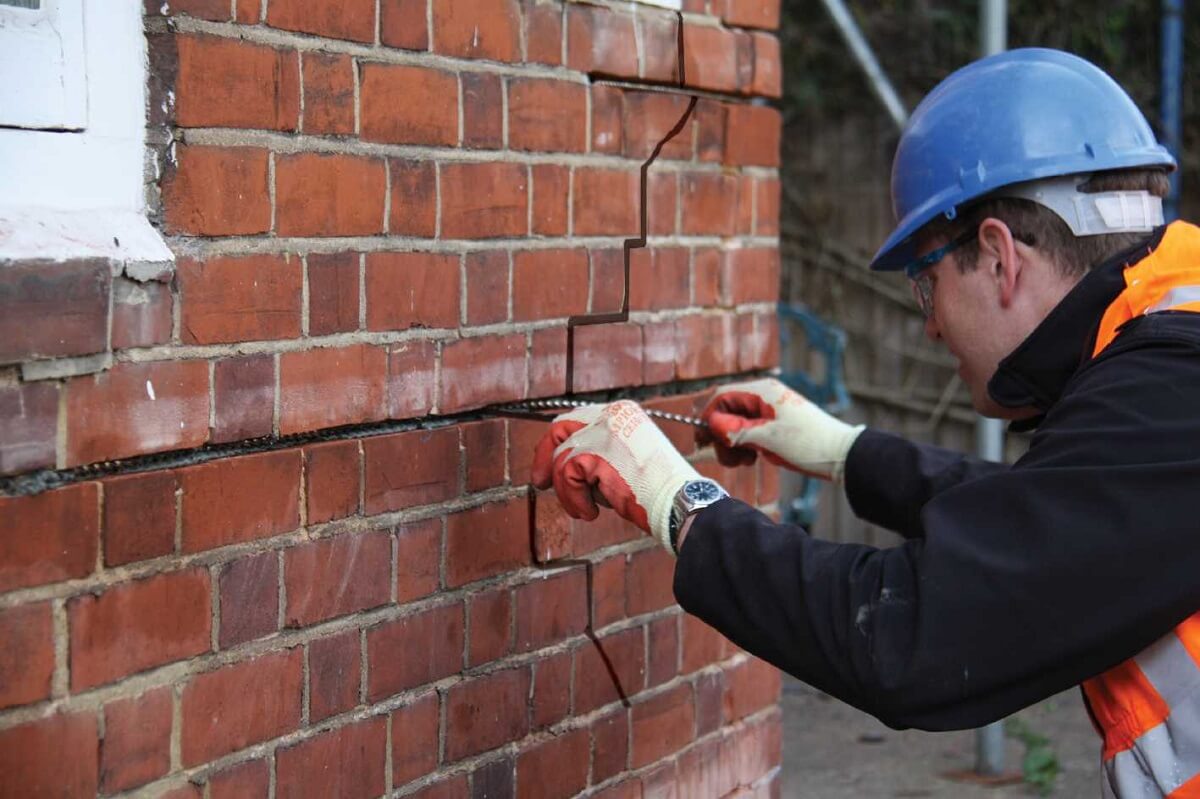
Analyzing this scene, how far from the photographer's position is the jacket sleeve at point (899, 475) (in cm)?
273

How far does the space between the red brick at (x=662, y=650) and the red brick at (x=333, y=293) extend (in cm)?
103

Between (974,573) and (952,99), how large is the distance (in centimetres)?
83

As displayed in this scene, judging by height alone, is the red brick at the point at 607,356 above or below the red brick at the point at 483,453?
above

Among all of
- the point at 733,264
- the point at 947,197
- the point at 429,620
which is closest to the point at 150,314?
the point at 429,620

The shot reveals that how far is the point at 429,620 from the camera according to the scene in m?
2.16

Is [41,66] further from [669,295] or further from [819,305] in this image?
[819,305]

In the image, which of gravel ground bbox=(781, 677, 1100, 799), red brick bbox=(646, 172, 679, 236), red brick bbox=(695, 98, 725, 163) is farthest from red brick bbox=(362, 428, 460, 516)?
gravel ground bbox=(781, 677, 1100, 799)

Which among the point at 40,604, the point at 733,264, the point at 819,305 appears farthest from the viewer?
the point at 819,305

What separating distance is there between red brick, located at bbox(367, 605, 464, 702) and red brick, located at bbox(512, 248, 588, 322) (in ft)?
1.68

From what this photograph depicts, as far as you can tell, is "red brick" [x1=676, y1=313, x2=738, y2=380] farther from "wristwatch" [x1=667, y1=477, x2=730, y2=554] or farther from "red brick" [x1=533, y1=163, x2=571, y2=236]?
"wristwatch" [x1=667, y1=477, x2=730, y2=554]

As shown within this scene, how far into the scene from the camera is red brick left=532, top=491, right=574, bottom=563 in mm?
2406

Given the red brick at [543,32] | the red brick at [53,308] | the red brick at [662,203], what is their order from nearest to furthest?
the red brick at [53,308] → the red brick at [543,32] → the red brick at [662,203]


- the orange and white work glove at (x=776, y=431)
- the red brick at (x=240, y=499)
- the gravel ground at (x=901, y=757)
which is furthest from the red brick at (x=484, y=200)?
→ the gravel ground at (x=901, y=757)

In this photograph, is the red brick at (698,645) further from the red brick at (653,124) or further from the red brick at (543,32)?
the red brick at (543,32)
